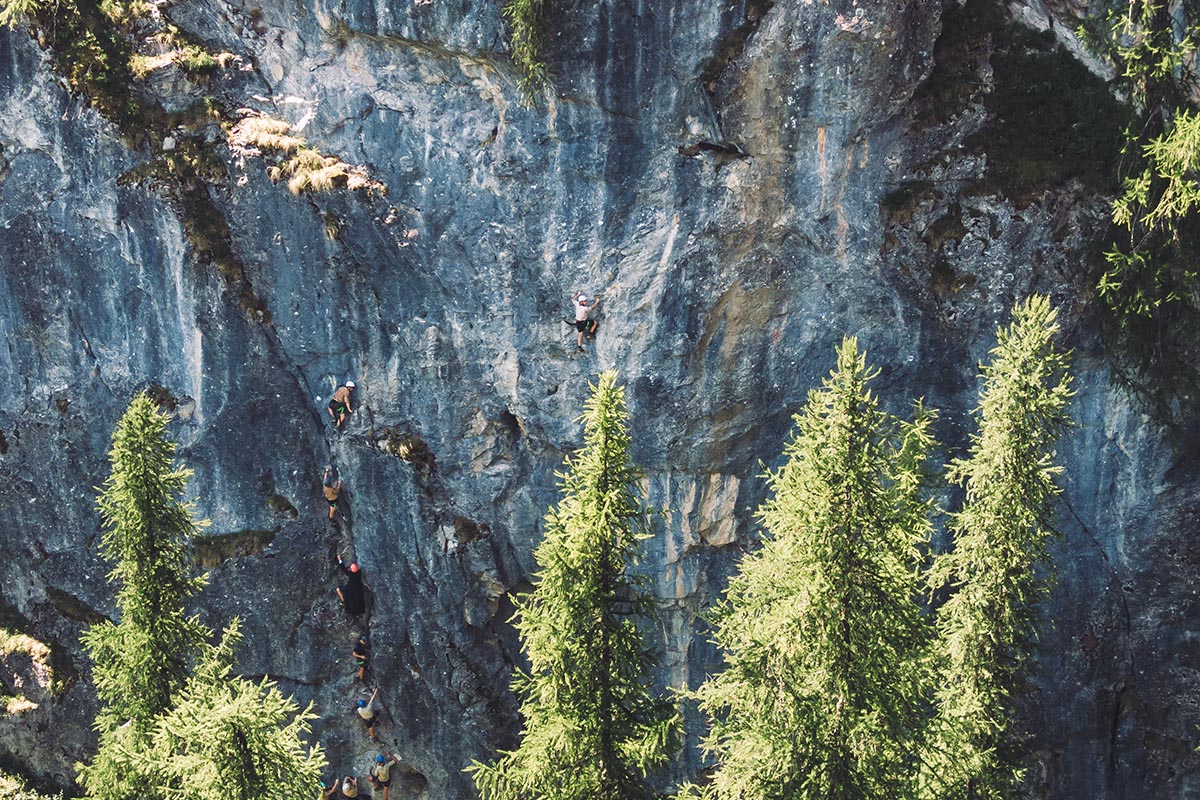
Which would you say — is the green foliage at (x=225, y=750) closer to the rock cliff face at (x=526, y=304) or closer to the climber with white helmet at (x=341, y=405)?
the climber with white helmet at (x=341, y=405)

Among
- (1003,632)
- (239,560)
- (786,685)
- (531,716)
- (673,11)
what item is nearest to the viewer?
(786,685)

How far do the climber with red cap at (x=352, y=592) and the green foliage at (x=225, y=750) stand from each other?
6381 millimetres

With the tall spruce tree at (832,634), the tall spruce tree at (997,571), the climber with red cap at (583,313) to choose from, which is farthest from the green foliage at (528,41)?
the tall spruce tree at (997,571)

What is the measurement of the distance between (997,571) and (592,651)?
607 centimetres

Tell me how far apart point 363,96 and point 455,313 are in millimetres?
4131

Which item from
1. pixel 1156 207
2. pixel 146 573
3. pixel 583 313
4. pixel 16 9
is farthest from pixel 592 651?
pixel 16 9

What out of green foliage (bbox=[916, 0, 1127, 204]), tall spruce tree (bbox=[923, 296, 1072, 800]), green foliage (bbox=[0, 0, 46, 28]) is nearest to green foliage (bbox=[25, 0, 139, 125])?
green foliage (bbox=[0, 0, 46, 28])

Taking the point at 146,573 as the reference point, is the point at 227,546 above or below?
above

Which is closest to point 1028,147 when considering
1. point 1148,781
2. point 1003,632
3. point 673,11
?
point 673,11

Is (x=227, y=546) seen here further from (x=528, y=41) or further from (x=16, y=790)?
(x=528, y=41)

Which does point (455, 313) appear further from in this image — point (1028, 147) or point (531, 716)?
point (1028, 147)

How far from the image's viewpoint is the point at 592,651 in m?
15.6

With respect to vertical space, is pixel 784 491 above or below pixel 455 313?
below

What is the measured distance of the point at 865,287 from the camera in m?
21.5
